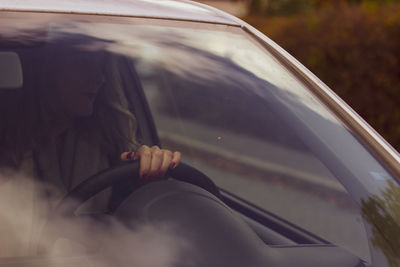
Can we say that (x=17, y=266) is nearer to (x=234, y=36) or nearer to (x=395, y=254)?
(x=395, y=254)

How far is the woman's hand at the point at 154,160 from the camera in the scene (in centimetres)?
182

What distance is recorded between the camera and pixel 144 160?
6.18 feet

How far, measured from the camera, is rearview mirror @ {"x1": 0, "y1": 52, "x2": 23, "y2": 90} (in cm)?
185

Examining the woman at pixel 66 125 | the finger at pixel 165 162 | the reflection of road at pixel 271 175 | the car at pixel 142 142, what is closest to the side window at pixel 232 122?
the car at pixel 142 142

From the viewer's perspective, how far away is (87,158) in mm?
1960

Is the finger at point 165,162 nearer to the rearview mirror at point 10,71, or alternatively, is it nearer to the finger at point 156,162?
the finger at point 156,162

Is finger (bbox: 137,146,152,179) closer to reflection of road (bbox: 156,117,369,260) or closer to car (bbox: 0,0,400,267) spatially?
car (bbox: 0,0,400,267)

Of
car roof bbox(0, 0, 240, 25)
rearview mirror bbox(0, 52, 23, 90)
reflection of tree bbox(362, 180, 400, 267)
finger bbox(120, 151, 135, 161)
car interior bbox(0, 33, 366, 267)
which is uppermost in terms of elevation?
car roof bbox(0, 0, 240, 25)

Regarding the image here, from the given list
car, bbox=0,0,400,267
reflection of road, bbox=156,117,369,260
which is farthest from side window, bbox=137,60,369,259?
reflection of road, bbox=156,117,369,260

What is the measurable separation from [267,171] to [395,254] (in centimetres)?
581

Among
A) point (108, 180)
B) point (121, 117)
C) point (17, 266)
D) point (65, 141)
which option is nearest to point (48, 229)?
point (17, 266)

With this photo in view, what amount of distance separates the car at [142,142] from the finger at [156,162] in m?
0.04

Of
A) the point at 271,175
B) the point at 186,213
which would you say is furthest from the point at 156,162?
the point at 271,175

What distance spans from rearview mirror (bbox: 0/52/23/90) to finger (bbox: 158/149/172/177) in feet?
1.58
